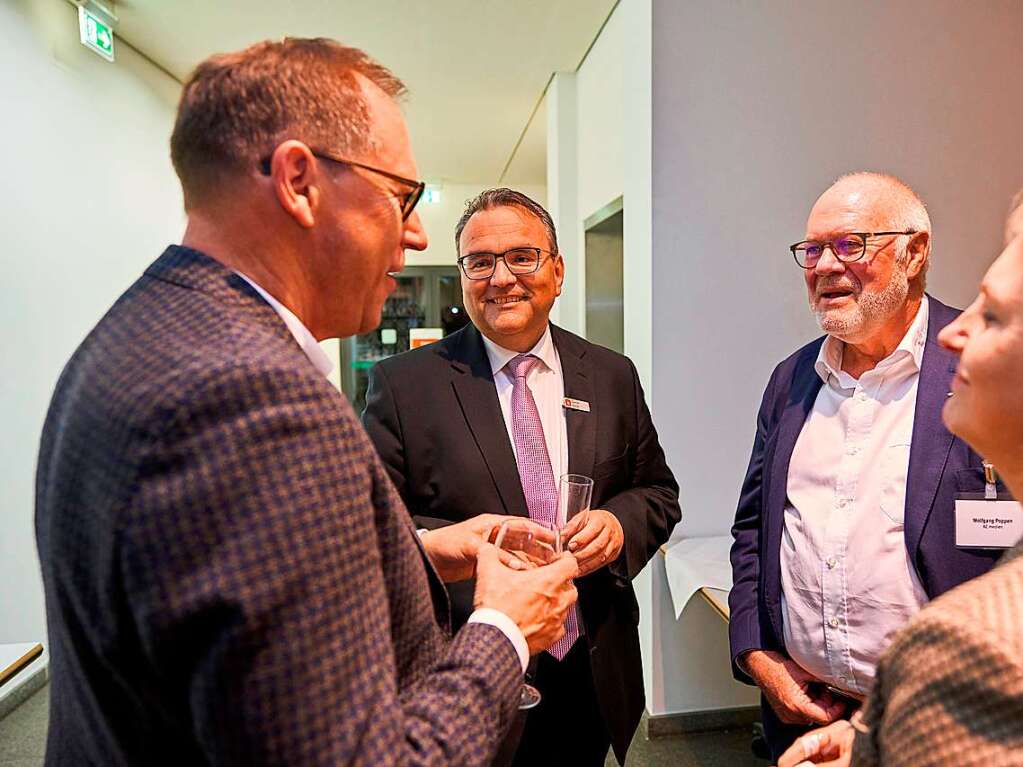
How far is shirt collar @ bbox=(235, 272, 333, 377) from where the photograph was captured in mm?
737

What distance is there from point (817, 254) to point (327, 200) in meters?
1.34

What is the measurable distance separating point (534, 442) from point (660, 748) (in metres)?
1.89

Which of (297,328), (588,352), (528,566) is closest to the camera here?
(297,328)

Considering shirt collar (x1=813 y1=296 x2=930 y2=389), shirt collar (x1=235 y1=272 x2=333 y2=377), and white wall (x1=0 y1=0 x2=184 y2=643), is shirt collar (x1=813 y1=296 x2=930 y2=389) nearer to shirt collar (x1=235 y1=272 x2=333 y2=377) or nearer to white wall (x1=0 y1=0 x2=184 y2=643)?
shirt collar (x1=235 y1=272 x2=333 y2=377)

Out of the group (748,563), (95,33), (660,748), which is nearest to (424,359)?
(748,563)

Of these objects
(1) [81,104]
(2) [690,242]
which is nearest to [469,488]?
(2) [690,242]

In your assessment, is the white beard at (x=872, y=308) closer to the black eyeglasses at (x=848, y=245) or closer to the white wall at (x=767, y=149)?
the black eyeglasses at (x=848, y=245)

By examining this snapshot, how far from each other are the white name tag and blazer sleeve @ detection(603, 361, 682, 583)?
65cm

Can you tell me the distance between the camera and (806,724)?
5.02 ft

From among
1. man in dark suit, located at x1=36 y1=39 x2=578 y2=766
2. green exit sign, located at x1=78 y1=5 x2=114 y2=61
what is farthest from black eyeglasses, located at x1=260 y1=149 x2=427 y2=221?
green exit sign, located at x1=78 y1=5 x2=114 y2=61

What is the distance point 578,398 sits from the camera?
1.75 metres

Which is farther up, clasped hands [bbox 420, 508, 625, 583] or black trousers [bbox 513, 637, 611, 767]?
clasped hands [bbox 420, 508, 625, 583]

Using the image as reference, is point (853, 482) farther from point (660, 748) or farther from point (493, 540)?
point (660, 748)

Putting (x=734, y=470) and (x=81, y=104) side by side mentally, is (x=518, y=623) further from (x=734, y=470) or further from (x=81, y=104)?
(x=81, y=104)
